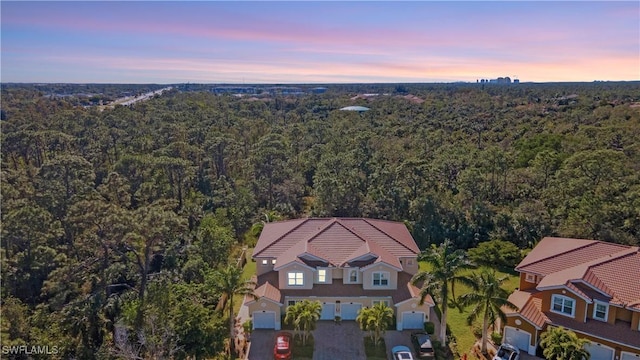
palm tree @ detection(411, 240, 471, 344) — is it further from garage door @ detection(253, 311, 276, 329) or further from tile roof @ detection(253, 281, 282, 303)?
A: garage door @ detection(253, 311, 276, 329)

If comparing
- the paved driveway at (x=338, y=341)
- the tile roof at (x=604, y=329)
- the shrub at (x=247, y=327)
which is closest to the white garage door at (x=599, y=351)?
the tile roof at (x=604, y=329)

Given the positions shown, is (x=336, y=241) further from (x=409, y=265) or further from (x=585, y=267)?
(x=585, y=267)

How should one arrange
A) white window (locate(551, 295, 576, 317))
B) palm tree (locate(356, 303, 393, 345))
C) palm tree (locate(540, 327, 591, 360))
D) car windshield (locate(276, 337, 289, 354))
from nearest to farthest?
palm tree (locate(540, 327, 591, 360))
white window (locate(551, 295, 576, 317))
car windshield (locate(276, 337, 289, 354))
palm tree (locate(356, 303, 393, 345))

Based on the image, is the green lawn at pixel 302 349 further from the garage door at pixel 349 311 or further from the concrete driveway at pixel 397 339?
the concrete driveway at pixel 397 339

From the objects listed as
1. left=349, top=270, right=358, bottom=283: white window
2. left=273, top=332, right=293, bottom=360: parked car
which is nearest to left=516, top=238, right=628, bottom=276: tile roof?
left=349, top=270, right=358, bottom=283: white window

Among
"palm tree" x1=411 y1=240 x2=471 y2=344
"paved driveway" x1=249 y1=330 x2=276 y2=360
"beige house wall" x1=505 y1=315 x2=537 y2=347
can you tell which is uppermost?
"palm tree" x1=411 y1=240 x2=471 y2=344

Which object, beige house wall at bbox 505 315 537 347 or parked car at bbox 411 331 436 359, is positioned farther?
parked car at bbox 411 331 436 359
